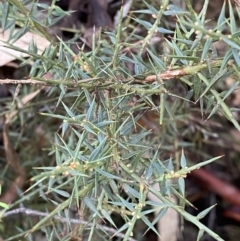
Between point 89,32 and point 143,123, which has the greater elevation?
point 89,32

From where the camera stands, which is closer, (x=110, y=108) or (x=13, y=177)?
(x=110, y=108)

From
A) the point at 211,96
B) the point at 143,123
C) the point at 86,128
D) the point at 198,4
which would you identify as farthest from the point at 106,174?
the point at 198,4

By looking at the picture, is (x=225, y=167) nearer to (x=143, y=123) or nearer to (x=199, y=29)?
(x=143, y=123)

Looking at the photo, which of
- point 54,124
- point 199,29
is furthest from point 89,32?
point 199,29

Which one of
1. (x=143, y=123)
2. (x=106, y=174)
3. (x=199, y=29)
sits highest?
(x=199, y=29)

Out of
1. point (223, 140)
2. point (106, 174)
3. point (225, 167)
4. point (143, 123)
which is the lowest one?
point (225, 167)

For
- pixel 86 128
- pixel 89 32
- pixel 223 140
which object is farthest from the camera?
pixel 223 140

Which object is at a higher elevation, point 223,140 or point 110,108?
point 110,108

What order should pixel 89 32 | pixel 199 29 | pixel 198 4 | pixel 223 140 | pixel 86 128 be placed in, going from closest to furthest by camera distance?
pixel 199 29 < pixel 86 128 < pixel 89 32 < pixel 198 4 < pixel 223 140

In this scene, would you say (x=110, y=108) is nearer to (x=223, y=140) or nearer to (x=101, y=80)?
(x=101, y=80)
